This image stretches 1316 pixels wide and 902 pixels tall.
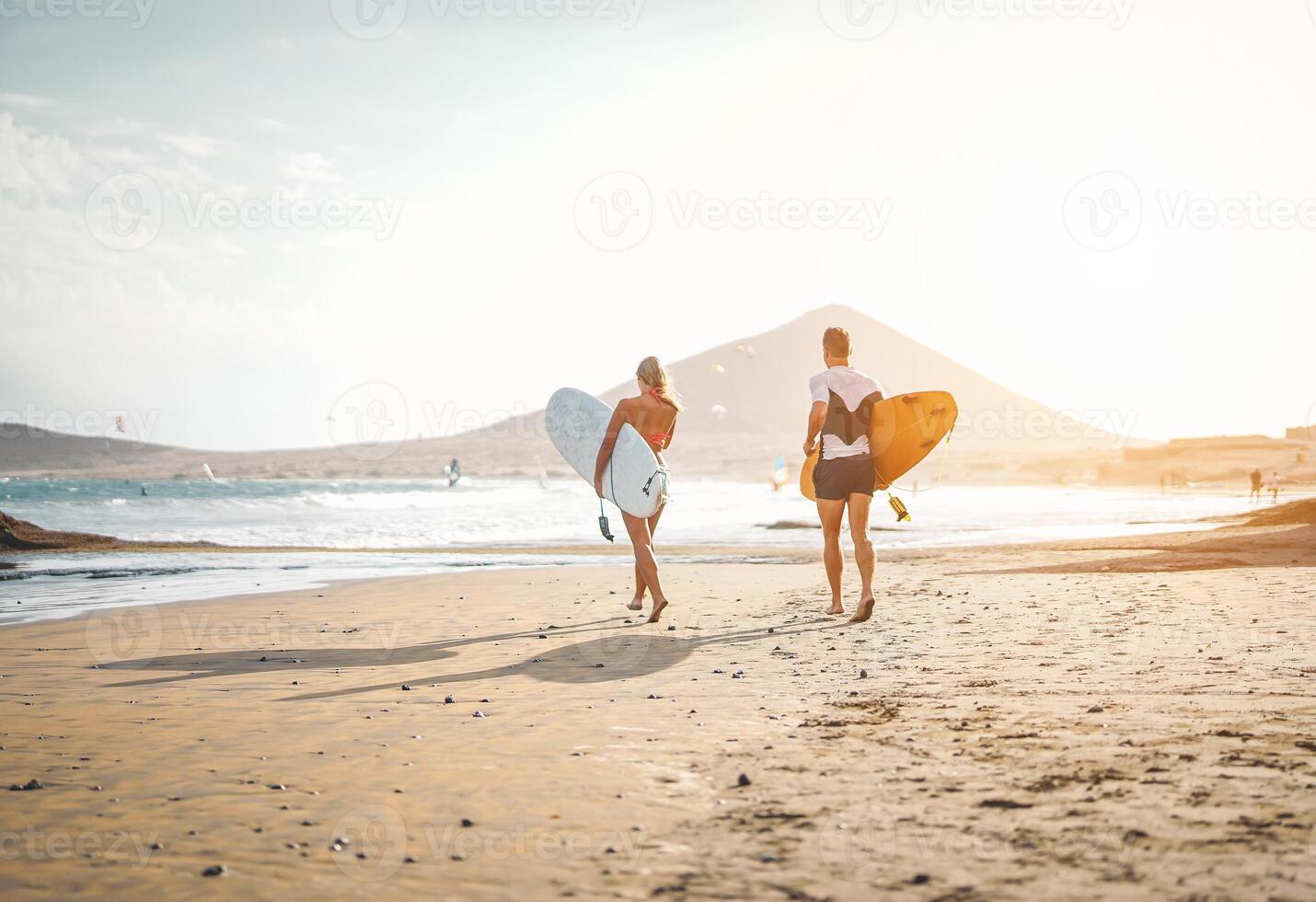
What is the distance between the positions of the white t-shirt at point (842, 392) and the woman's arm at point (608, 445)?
1635 millimetres

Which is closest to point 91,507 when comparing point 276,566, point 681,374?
point 276,566

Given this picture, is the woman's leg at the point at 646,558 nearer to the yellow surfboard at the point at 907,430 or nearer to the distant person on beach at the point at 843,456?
the distant person on beach at the point at 843,456

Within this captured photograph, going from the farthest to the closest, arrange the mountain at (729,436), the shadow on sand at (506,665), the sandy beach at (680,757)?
1. the mountain at (729,436)
2. the shadow on sand at (506,665)
3. the sandy beach at (680,757)

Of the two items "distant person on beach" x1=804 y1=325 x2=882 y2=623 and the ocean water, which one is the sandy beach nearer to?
"distant person on beach" x1=804 y1=325 x2=882 y2=623

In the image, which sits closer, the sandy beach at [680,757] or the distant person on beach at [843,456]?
the sandy beach at [680,757]

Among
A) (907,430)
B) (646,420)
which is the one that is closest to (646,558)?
(646,420)

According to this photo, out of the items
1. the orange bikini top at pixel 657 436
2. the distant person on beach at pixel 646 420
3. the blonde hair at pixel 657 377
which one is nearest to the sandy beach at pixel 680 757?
the distant person on beach at pixel 646 420

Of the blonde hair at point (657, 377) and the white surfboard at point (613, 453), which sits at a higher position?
the blonde hair at point (657, 377)

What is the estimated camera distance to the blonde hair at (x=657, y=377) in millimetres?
8102

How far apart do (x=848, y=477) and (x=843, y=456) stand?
0.18 metres

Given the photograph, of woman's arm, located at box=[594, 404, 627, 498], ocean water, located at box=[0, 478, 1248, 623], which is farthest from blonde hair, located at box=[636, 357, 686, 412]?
ocean water, located at box=[0, 478, 1248, 623]

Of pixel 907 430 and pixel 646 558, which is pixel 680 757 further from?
pixel 907 430

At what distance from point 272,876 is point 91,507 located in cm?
4384

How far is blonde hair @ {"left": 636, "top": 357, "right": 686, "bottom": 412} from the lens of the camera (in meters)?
8.10
